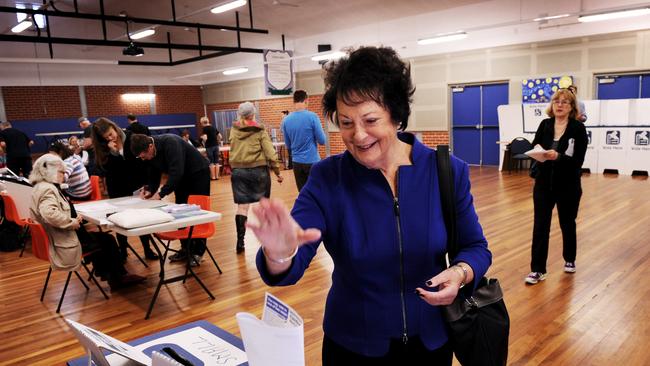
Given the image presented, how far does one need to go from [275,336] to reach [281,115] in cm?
1587

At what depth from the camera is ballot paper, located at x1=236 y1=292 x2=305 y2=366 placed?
820 millimetres

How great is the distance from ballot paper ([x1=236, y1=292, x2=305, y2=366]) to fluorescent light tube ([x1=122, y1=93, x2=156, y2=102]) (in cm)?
1874

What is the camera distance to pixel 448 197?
50.0 inches

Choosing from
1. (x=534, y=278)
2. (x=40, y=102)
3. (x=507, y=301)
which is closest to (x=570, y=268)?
(x=534, y=278)

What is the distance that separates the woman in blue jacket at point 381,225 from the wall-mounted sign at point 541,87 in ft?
33.7

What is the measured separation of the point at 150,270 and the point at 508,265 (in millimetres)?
3699

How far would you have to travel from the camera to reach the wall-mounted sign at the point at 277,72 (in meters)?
13.3

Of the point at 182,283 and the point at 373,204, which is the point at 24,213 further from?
the point at 373,204

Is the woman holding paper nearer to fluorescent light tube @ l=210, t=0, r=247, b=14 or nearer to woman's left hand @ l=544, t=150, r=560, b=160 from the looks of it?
woman's left hand @ l=544, t=150, r=560, b=160

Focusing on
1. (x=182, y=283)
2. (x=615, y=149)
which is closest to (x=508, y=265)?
(x=182, y=283)

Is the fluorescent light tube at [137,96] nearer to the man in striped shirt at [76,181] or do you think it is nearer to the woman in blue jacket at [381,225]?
the man in striped shirt at [76,181]

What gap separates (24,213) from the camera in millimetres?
5684

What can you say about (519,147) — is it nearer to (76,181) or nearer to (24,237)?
(76,181)

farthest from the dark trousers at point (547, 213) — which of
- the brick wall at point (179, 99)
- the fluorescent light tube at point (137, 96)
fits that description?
the brick wall at point (179, 99)
